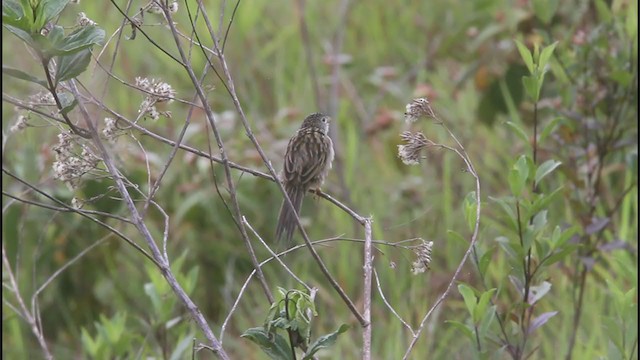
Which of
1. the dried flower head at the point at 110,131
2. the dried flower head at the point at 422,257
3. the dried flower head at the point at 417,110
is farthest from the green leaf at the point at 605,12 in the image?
the dried flower head at the point at 110,131

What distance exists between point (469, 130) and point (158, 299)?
9.15 feet

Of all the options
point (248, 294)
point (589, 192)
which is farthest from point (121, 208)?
point (589, 192)

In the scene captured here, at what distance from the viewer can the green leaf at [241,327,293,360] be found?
2252 millimetres

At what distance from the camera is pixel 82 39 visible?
2.17m

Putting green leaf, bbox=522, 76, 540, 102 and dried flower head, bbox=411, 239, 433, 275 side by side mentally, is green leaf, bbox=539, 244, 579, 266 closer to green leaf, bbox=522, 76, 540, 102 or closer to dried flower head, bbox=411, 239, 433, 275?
green leaf, bbox=522, 76, 540, 102

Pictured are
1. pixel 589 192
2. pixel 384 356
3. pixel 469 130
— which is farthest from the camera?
pixel 469 130

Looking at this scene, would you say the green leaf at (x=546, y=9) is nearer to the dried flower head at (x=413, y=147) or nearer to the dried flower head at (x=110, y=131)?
the dried flower head at (x=413, y=147)

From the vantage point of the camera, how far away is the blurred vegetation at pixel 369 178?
4.20 m

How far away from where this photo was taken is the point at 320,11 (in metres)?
7.10

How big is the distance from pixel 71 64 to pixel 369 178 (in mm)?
3622

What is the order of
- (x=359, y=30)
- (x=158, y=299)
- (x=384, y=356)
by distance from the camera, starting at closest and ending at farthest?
(x=158, y=299) → (x=384, y=356) → (x=359, y=30)

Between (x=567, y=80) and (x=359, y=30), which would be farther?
(x=359, y=30)

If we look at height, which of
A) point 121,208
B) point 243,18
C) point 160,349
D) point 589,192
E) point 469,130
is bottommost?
point 160,349

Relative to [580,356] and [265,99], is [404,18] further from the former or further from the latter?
[580,356]
